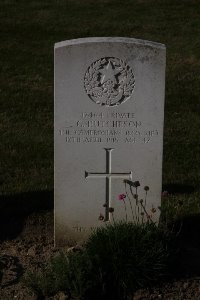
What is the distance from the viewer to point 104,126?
17.7 ft

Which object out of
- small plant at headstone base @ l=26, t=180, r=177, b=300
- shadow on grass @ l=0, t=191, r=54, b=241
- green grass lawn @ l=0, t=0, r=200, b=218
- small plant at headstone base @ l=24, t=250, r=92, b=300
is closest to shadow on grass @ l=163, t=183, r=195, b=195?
green grass lawn @ l=0, t=0, r=200, b=218

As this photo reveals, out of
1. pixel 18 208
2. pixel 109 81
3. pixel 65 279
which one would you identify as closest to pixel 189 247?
pixel 65 279

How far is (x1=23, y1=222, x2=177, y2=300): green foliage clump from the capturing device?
15.8 feet

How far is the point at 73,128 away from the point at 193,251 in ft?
4.54

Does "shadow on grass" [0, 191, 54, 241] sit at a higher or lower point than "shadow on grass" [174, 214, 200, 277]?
higher

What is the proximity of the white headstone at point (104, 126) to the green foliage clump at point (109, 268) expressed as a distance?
0.46 metres

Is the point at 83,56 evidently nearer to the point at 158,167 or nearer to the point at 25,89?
the point at 158,167

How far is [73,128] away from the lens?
17.6 ft

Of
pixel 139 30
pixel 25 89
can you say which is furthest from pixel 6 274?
pixel 139 30

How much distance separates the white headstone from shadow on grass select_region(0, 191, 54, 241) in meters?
0.56

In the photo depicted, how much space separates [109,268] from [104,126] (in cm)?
111

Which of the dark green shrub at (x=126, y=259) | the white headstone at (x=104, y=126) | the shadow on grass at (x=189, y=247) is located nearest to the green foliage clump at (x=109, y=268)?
the dark green shrub at (x=126, y=259)

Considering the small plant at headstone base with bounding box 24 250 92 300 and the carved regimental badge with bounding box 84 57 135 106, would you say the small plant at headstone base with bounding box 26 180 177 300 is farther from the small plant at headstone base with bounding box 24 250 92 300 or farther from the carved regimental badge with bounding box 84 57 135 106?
the carved regimental badge with bounding box 84 57 135 106

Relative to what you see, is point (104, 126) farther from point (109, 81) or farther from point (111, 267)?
point (111, 267)
